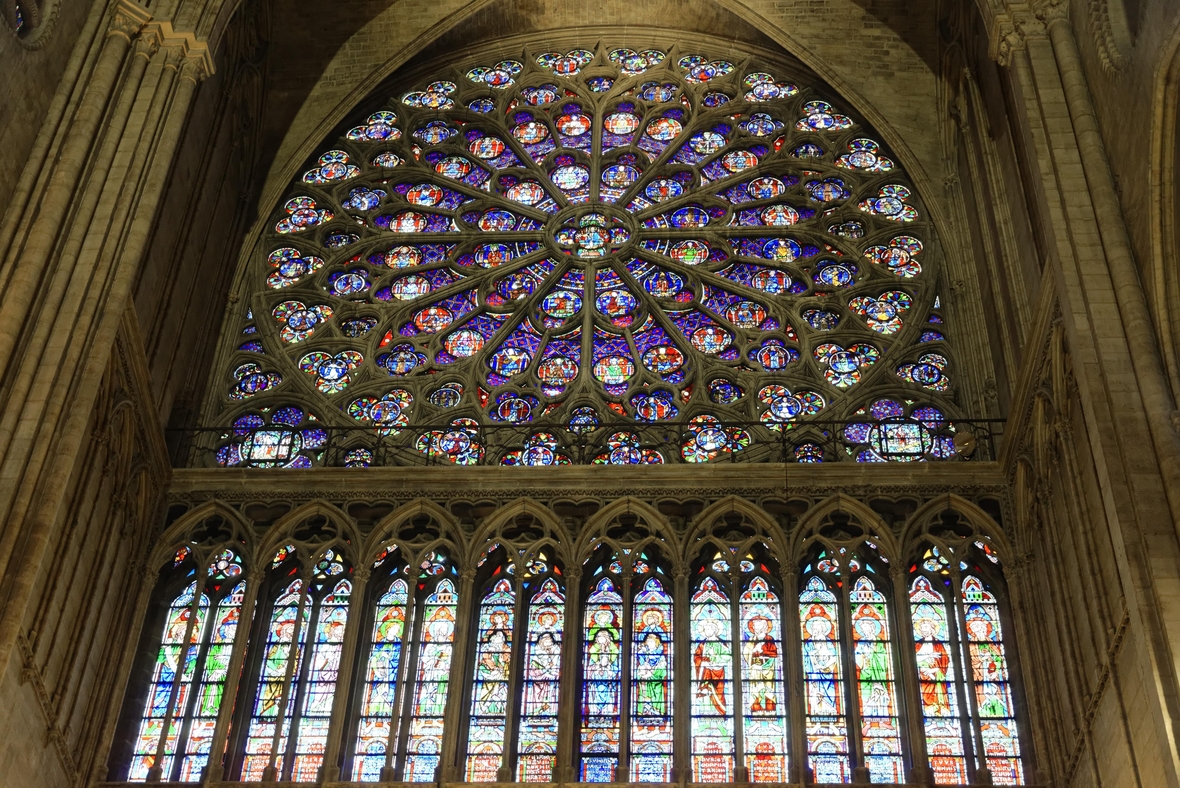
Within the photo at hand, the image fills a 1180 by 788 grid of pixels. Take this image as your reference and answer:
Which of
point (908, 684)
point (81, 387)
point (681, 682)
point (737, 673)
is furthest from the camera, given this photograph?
point (737, 673)

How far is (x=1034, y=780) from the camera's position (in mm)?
12453

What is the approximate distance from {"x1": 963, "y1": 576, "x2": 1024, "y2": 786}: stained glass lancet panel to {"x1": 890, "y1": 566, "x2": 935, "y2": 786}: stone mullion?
1.69 feet

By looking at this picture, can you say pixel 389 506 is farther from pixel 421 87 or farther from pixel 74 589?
pixel 421 87

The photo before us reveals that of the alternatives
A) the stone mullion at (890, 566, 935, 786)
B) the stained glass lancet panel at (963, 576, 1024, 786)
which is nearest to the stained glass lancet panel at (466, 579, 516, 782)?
the stone mullion at (890, 566, 935, 786)

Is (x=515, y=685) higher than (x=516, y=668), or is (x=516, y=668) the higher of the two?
(x=516, y=668)

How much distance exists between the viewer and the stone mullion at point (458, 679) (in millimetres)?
12641

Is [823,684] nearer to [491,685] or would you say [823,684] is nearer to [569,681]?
[569,681]

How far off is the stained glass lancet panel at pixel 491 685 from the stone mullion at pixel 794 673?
2.27m

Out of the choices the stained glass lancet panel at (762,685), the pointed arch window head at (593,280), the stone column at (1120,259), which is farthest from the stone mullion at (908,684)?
the stone column at (1120,259)

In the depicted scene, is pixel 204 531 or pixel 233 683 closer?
pixel 233 683

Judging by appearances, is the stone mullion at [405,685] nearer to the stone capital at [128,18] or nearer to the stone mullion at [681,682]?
the stone mullion at [681,682]

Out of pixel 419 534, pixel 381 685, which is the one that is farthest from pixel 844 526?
pixel 381 685

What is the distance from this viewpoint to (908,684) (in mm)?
12898

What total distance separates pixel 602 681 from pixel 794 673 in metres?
1.57
